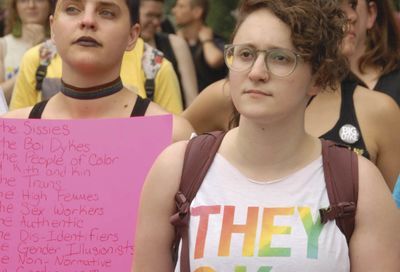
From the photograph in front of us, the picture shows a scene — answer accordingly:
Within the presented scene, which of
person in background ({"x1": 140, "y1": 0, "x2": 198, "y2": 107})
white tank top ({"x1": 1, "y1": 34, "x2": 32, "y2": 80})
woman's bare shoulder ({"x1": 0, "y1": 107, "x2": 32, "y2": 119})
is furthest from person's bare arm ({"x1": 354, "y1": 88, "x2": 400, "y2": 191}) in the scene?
white tank top ({"x1": 1, "y1": 34, "x2": 32, "y2": 80})

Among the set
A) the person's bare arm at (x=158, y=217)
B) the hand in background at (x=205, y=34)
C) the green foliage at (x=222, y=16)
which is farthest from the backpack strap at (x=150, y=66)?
the green foliage at (x=222, y=16)

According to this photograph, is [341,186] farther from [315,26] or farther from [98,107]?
[98,107]

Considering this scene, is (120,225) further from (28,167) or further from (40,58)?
(40,58)

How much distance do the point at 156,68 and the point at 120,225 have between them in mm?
1441

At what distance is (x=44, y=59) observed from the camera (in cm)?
498

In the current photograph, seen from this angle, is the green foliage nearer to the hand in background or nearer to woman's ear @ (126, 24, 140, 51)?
the hand in background

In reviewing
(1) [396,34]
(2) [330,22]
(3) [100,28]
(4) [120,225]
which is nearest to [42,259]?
(4) [120,225]

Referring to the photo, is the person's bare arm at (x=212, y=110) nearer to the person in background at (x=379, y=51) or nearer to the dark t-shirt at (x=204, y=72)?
the person in background at (x=379, y=51)

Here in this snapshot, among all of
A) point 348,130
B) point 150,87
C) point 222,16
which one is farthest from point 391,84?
point 222,16

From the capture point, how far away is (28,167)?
151 inches

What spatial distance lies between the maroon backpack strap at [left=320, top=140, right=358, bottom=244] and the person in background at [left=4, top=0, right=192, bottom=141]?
0.87 metres

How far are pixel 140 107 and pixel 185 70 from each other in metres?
2.62

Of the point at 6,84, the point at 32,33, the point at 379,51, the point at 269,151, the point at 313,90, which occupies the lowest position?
the point at 269,151

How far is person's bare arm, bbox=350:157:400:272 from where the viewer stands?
10.0 ft
